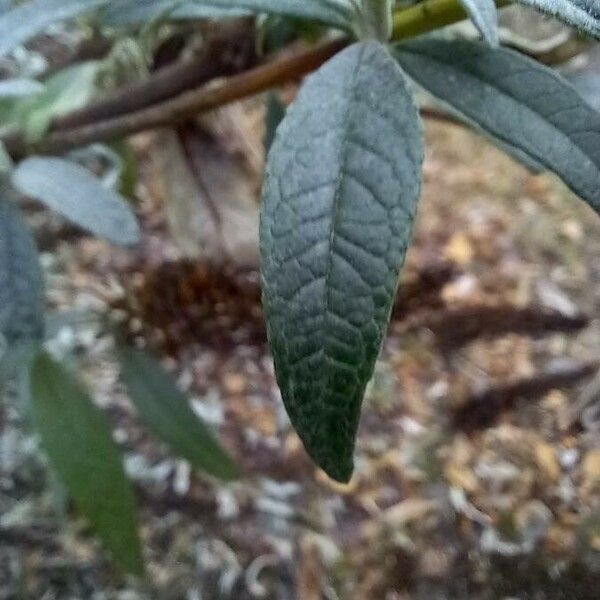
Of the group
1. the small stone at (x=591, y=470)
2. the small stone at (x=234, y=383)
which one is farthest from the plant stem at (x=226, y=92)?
the small stone at (x=591, y=470)

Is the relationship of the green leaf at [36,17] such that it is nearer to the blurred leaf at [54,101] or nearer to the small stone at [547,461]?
the blurred leaf at [54,101]

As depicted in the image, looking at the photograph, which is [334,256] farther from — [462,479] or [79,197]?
[462,479]

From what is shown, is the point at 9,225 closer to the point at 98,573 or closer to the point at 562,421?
the point at 98,573

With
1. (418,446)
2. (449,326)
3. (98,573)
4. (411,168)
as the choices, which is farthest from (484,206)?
(411,168)

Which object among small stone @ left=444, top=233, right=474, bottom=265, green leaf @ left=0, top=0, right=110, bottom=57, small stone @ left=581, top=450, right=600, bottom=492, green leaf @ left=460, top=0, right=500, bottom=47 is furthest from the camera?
small stone @ left=444, top=233, right=474, bottom=265

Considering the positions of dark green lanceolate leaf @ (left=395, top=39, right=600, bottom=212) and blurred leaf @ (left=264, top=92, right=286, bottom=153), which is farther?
blurred leaf @ (left=264, top=92, right=286, bottom=153)

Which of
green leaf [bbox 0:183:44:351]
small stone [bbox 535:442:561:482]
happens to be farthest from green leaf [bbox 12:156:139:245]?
small stone [bbox 535:442:561:482]

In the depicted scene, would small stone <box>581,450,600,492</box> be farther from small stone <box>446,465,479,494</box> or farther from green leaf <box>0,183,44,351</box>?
green leaf <box>0,183,44,351</box>
